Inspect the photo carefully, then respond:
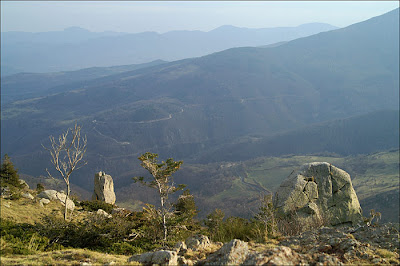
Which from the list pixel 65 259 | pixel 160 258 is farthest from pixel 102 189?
pixel 160 258

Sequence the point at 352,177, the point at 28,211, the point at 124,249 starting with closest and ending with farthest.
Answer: the point at 124,249
the point at 28,211
the point at 352,177

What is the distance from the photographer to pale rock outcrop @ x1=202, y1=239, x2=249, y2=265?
863 centimetres

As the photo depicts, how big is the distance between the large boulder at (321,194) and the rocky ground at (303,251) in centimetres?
830

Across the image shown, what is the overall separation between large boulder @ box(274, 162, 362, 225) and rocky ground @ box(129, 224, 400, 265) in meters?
8.30

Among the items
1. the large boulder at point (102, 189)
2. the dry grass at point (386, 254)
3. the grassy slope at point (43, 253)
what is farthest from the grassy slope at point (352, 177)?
the dry grass at point (386, 254)

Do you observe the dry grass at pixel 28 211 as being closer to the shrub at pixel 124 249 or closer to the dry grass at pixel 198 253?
the shrub at pixel 124 249

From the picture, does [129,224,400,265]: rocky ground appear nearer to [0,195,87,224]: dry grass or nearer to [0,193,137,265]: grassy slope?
[0,193,137,265]: grassy slope

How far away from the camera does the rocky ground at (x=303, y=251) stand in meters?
8.66

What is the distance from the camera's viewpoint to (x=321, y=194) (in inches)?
918

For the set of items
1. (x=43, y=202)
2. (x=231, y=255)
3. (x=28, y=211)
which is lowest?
(x=43, y=202)

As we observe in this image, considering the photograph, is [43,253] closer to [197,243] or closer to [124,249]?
[124,249]

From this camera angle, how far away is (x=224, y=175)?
490 ft

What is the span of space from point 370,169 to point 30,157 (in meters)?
196

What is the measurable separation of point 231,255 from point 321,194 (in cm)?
1686
